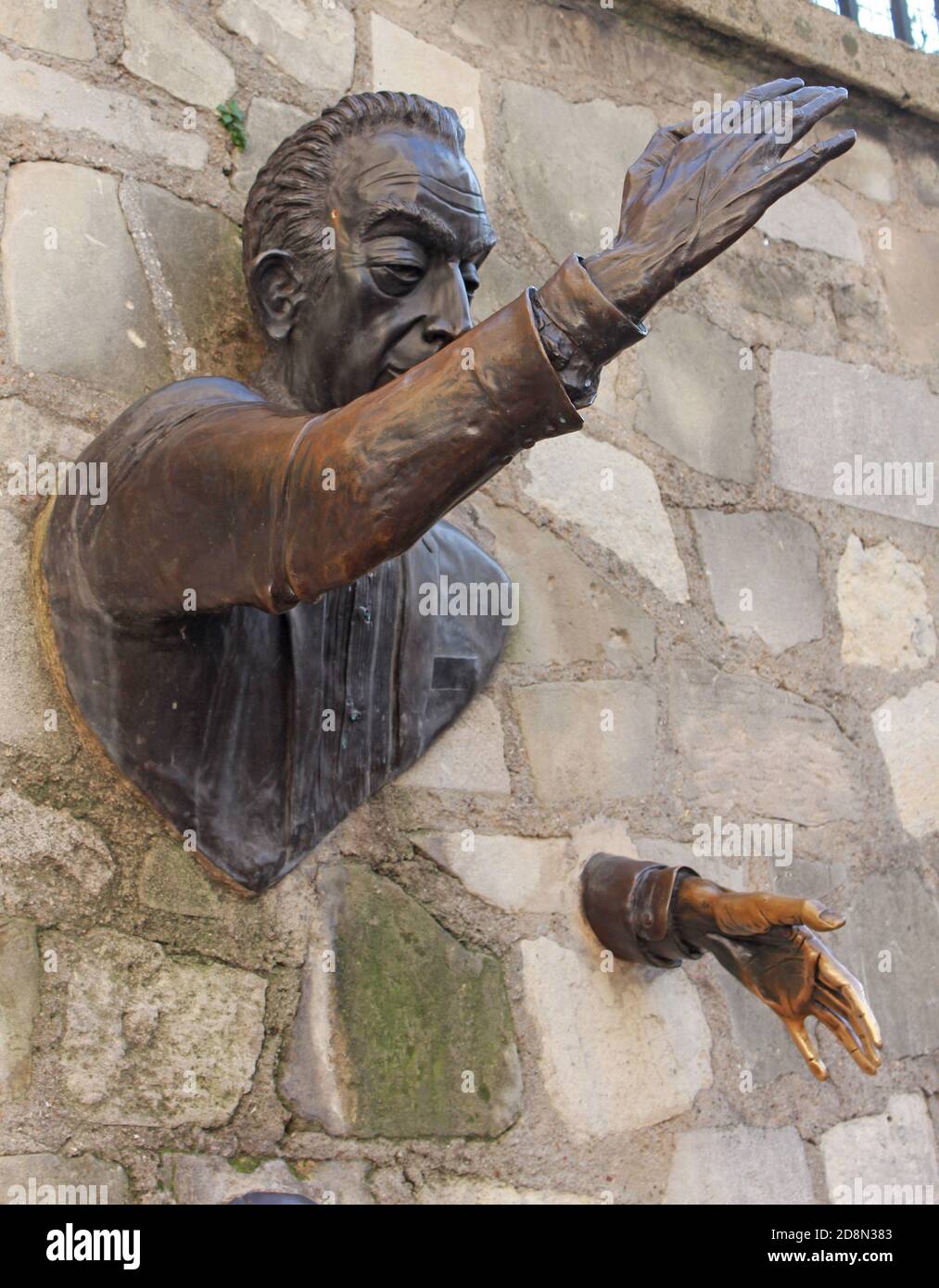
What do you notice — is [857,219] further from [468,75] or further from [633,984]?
[633,984]

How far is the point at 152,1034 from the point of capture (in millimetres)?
1494

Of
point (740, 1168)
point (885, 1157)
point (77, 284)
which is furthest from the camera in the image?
point (885, 1157)

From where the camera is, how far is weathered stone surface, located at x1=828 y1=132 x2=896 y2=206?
243cm

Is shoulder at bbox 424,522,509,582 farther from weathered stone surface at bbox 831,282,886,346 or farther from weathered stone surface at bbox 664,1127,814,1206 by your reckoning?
weathered stone surface at bbox 831,282,886,346

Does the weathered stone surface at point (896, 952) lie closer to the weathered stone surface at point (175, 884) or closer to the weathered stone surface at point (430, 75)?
the weathered stone surface at point (175, 884)

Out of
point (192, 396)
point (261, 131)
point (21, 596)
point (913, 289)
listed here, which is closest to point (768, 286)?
point (913, 289)

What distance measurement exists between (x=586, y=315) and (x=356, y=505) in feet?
0.74

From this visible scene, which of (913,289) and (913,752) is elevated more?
→ (913,289)

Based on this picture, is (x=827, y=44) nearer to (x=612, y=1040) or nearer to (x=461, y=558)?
(x=461, y=558)

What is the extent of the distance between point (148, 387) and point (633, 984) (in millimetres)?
891

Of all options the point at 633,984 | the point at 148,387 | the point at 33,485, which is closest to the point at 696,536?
the point at 633,984

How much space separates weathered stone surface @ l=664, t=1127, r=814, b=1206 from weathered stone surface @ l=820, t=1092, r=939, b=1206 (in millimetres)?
54

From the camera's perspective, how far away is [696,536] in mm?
2088

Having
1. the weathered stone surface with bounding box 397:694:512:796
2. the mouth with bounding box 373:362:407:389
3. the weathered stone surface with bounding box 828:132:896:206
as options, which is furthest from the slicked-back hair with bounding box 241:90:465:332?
the weathered stone surface with bounding box 828:132:896:206
